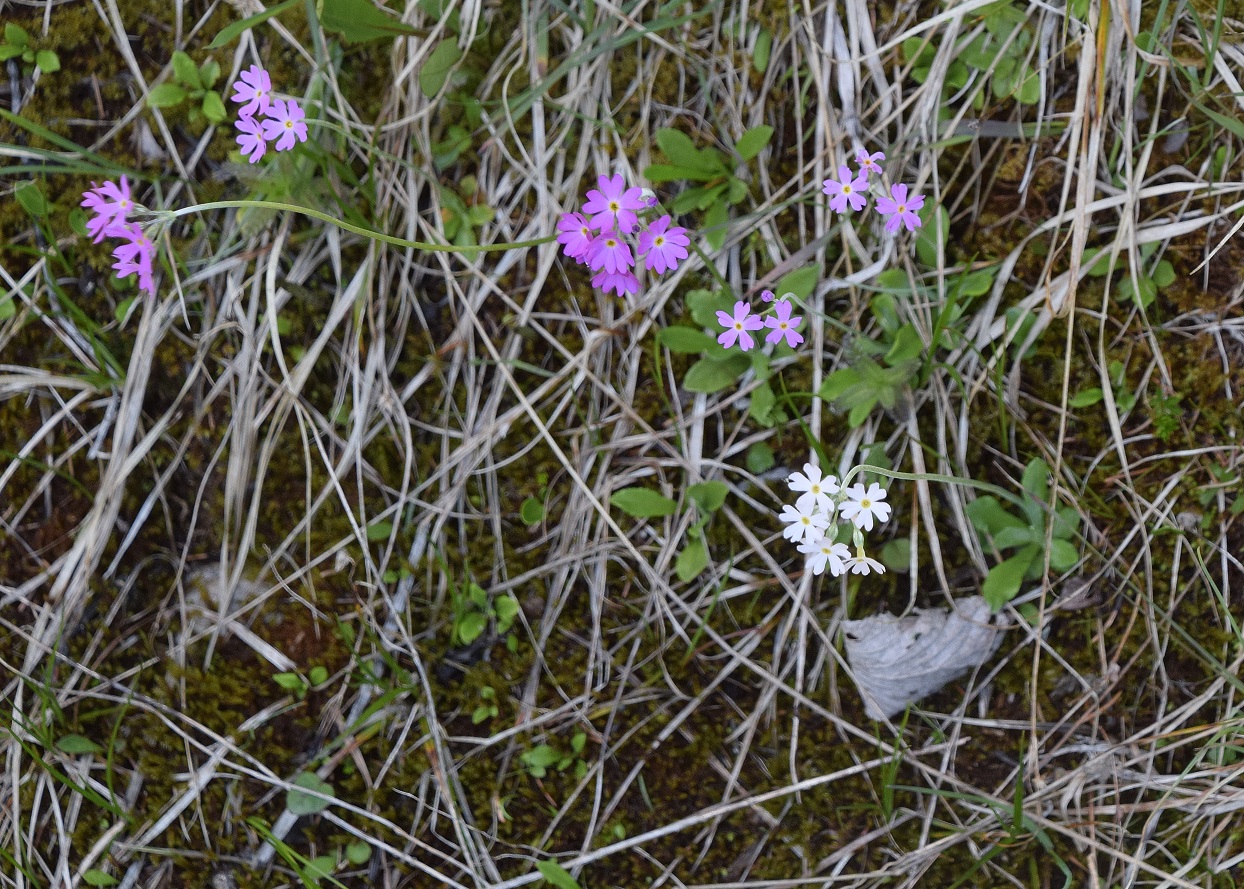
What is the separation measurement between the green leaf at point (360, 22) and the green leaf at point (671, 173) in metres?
0.68

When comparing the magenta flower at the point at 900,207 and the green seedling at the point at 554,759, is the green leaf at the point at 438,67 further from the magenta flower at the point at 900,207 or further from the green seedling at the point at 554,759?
the green seedling at the point at 554,759

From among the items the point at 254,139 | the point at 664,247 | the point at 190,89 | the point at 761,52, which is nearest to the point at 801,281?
the point at 664,247

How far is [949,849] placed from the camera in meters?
2.43

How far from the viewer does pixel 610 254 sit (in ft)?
6.66

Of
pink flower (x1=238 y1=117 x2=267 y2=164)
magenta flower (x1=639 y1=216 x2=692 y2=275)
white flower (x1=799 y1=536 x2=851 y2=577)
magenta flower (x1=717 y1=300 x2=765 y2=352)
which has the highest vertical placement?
pink flower (x1=238 y1=117 x2=267 y2=164)

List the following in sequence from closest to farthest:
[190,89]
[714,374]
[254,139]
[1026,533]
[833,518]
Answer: [833,518] < [254,139] < [1026,533] < [714,374] < [190,89]

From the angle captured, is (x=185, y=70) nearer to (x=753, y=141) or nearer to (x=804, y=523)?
(x=753, y=141)

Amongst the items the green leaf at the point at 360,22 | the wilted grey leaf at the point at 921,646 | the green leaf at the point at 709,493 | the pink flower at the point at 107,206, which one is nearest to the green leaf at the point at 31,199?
the pink flower at the point at 107,206

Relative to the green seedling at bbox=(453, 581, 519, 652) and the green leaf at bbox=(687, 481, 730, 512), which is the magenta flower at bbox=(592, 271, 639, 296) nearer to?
the green leaf at bbox=(687, 481, 730, 512)

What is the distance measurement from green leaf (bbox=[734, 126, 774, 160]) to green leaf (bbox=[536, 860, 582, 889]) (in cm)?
209

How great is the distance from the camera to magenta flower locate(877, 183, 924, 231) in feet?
6.86

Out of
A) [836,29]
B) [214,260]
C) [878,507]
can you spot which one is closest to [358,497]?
[214,260]

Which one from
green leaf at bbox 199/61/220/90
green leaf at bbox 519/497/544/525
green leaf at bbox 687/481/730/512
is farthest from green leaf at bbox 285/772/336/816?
green leaf at bbox 199/61/220/90

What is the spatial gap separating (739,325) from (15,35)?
90.4 inches
